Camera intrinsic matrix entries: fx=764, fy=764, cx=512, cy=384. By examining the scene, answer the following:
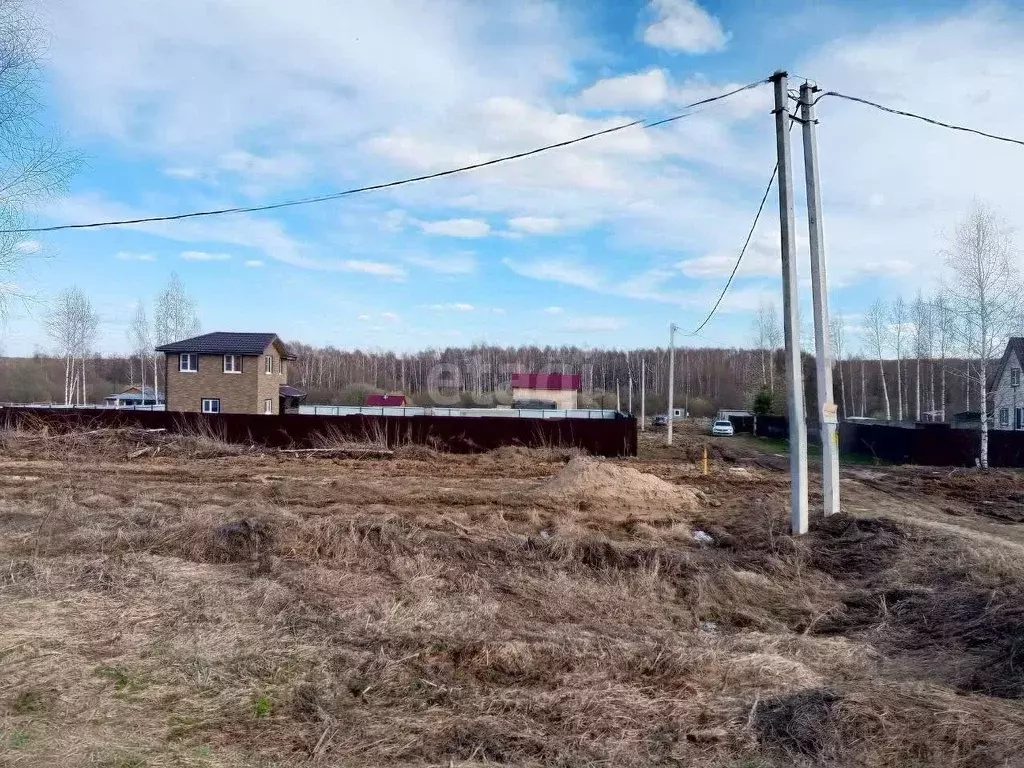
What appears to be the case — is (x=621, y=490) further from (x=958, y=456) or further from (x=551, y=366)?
(x=551, y=366)

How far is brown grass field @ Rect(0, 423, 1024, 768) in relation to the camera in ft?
13.4

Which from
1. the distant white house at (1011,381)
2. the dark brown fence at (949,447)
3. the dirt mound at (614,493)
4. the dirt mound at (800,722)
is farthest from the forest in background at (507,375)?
the dirt mound at (800,722)

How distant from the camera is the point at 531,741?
4.09 metres

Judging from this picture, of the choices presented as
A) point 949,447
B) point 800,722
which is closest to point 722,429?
point 949,447

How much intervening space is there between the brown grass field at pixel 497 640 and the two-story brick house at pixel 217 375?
24721mm

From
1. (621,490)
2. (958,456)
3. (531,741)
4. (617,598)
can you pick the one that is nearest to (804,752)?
(531,741)

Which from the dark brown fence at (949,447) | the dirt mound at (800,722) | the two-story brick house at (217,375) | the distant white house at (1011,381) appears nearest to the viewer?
the dirt mound at (800,722)

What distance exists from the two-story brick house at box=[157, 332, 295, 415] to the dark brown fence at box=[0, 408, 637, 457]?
10.9m

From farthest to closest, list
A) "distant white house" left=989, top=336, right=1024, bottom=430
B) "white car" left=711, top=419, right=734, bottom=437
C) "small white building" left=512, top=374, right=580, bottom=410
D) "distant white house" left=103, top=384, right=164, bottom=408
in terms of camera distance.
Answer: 1. "small white building" left=512, top=374, right=580, bottom=410
2. "distant white house" left=103, top=384, right=164, bottom=408
3. "white car" left=711, top=419, right=734, bottom=437
4. "distant white house" left=989, top=336, right=1024, bottom=430

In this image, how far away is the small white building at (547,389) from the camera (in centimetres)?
6175

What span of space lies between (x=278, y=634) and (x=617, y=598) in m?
3.25

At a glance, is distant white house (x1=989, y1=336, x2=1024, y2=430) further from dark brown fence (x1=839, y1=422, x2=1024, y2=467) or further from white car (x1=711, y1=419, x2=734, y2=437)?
white car (x1=711, y1=419, x2=734, y2=437)

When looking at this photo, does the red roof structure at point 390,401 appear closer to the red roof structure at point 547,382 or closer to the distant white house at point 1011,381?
the red roof structure at point 547,382

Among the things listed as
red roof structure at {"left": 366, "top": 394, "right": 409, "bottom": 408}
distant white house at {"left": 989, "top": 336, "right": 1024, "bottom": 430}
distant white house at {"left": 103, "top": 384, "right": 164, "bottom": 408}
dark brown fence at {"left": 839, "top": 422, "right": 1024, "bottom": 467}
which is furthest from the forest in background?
dark brown fence at {"left": 839, "top": 422, "right": 1024, "bottom": 467}
